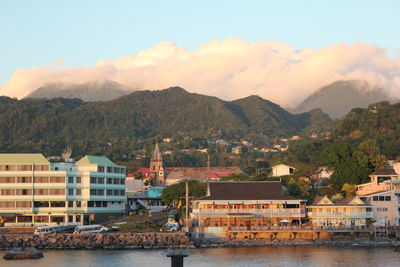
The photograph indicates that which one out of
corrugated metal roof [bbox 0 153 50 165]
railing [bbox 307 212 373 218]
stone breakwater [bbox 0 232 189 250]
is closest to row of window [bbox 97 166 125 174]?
corrugated metal roof [bbox 0 153 50 165]

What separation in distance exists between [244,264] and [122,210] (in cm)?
4360

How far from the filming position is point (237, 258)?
68.2 meters

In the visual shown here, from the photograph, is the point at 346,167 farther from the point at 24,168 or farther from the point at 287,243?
the point at 24,168

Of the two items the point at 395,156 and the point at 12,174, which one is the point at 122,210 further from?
the point at 395,156

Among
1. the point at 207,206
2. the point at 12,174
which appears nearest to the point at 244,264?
the point at 207,206

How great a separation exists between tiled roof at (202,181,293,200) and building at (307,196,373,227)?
4.28 metres

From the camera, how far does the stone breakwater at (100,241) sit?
7881cm

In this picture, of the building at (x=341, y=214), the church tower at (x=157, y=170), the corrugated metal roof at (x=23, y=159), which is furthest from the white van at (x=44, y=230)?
the church tower at (x=157, y=170)

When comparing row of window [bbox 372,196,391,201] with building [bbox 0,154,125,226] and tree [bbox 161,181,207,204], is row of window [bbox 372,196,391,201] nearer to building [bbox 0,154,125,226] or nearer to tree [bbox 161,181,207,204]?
tree [bbox 161,181,207,204]

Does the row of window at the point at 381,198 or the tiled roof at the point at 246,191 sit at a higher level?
the tiled roof at the point at 246,191

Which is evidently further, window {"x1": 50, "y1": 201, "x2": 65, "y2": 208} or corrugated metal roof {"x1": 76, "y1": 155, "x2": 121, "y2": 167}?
corrugated metal roof {"x1": 76, "y1": 155, "x2": 121, "y2": 167}

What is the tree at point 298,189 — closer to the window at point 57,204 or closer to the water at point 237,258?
the water at point 237,258

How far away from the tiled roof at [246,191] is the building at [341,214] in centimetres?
428

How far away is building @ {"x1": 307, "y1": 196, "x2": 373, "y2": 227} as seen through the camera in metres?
85.6
